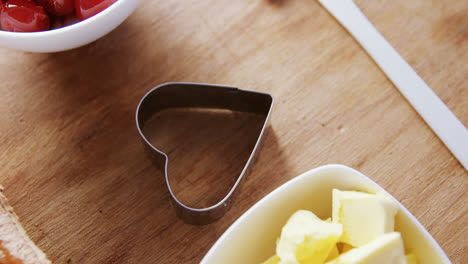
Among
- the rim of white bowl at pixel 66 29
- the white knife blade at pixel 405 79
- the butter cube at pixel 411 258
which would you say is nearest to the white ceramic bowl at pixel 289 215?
the butter cube at pixel 411 258

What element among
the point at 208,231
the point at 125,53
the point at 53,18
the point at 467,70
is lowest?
the point at 467,70

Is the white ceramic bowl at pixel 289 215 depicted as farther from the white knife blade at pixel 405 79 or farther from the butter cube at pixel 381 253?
the white knife blade at pixel 405 79

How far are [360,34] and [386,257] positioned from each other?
1.24 feet

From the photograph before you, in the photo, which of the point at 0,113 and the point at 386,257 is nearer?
the point at 386,257

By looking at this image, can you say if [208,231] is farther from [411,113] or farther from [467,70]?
[467,70]

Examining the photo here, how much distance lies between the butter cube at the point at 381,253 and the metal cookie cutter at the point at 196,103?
0.19 metres

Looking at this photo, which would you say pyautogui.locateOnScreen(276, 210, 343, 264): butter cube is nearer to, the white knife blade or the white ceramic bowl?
the white ceramic bowl

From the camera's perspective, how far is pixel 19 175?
0.68 meters

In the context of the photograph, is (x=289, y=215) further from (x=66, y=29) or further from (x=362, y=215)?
(x=66, y=29)

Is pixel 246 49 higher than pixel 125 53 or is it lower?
lower

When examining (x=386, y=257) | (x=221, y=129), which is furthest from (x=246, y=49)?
(x=386, y=257)

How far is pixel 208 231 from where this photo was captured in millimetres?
663

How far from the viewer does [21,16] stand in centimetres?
62

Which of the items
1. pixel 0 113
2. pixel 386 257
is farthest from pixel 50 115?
pixel 386 257
